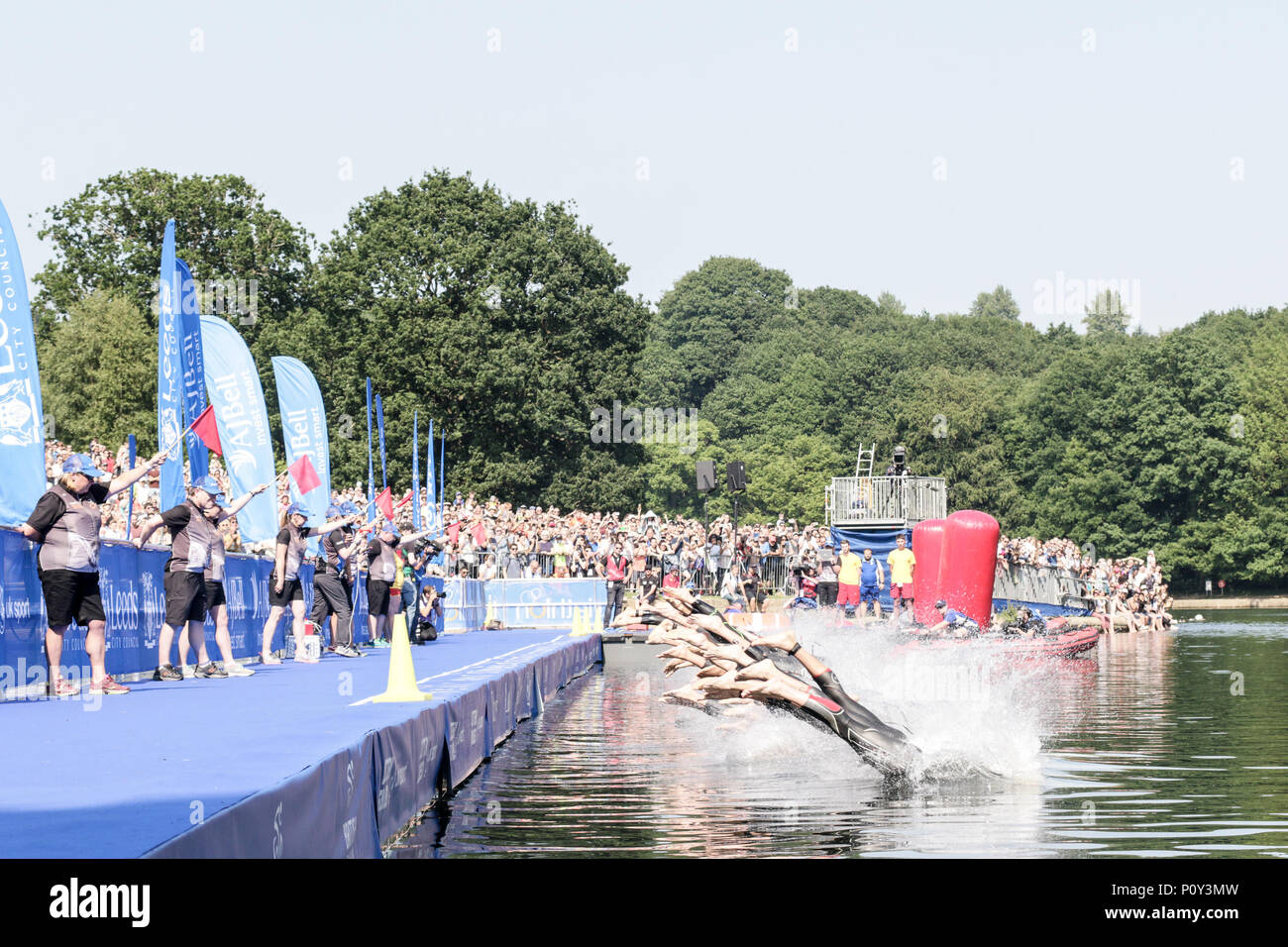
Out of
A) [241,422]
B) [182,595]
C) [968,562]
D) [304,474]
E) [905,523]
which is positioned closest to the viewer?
[182,595]

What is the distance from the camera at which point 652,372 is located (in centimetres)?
12556

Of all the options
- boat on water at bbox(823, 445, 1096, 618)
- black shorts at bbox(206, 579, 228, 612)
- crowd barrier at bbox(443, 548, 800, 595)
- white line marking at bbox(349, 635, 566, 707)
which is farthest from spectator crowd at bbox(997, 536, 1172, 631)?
black shorts at bbox(206, 579, 228, 612)

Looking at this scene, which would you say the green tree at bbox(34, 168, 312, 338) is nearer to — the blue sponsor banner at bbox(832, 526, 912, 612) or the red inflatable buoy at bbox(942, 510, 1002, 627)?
the blue sponsor banner at bbox(832, 526, 912, 612)

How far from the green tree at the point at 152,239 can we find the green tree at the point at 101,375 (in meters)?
5.30

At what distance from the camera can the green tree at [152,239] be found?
70562 mm

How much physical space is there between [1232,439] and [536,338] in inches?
1738

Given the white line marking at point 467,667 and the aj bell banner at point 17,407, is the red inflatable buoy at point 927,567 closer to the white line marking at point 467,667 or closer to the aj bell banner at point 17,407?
the white line marking at point 467,667

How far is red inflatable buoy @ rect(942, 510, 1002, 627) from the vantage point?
33750 mm

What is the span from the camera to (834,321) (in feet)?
457

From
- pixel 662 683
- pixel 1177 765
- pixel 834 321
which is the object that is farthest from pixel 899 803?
pixel 834 321

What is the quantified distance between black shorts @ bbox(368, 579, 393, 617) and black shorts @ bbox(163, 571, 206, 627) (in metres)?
7.88
